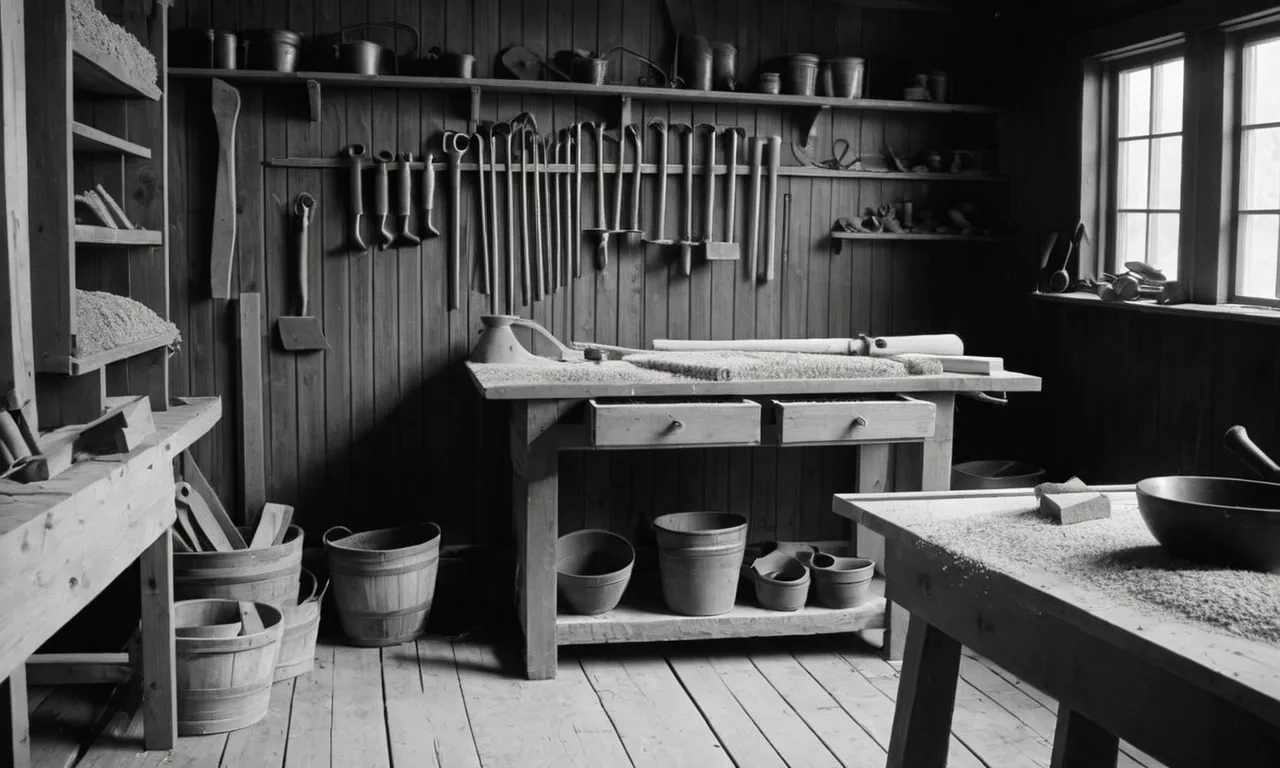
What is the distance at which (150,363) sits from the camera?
10.8 ft

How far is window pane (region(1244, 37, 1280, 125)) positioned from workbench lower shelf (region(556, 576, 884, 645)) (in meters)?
2.01

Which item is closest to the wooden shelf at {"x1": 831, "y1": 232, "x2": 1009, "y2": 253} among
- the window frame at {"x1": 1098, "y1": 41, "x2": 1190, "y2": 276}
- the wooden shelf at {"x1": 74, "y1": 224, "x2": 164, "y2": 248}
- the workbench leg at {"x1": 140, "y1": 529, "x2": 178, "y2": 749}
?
the window frame at {"x1": 1098, "y1": 41, "x2": 1190, "y2": 276}

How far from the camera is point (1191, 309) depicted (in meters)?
3.78

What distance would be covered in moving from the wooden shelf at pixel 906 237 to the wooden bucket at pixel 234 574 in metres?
2.43

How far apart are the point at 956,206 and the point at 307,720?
3.15m

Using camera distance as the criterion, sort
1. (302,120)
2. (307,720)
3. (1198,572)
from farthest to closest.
Answer: (302,120), (307,720), (1198,572)

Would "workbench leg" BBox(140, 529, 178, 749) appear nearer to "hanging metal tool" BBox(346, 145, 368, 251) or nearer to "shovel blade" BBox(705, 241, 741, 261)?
"hanging metal tool" BBox(346, 145, 368, 251)

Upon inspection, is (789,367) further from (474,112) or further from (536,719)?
(474,112)

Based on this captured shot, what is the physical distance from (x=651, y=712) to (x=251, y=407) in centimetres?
190

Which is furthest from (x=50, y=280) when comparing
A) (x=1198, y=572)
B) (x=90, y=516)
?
(x=1198, y=572)

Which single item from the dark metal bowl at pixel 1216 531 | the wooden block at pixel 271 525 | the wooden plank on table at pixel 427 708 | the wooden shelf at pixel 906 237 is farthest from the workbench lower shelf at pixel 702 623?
the dark metal bowl at pixel 1216 531

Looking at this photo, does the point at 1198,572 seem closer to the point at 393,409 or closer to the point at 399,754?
the point at 399,754

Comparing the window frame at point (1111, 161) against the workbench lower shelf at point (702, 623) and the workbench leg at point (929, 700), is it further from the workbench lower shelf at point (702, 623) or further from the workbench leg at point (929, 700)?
the workbench leg at point (929, 700)

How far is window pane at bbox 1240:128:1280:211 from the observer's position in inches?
146
